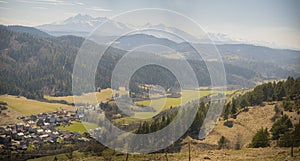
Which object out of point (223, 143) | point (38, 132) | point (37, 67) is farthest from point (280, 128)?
point (37, 67)

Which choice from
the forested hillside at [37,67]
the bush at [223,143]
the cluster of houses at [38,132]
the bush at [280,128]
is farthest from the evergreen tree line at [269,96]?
the forested hillside at [37,67]

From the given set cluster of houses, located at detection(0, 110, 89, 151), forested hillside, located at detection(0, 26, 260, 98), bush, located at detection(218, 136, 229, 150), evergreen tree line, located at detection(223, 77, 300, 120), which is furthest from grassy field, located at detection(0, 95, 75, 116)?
bush, located at detection(218, 136, 229, 150)

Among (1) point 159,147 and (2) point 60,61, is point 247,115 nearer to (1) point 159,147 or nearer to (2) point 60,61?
(1) point 159,147

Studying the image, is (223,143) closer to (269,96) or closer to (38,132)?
(269,96)

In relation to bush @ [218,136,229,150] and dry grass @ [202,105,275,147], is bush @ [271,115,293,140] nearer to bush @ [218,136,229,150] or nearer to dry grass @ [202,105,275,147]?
dry grass @ [202,105,275,147]

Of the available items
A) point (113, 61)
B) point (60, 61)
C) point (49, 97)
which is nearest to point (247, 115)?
point (49, 97)
